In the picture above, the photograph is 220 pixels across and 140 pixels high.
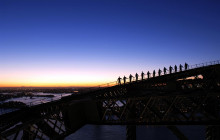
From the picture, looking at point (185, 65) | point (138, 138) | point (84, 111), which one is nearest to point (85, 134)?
point (138, 138)

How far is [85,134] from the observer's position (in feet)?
Answer: 204

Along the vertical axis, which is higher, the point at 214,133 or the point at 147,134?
the point at 214,133

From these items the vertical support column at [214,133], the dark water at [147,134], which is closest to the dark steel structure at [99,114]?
the vertical support column at [214,133]

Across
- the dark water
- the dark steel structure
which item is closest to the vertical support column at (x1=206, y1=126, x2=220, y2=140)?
the dark steel structure

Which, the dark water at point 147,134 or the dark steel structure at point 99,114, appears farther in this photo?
the dark water at point 147,134

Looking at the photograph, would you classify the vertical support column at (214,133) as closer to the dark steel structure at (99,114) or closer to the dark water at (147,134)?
the dark steel structure at (99,114)

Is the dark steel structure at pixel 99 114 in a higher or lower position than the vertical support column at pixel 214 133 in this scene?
higher

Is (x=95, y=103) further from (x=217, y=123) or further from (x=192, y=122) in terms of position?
(x=217, y=123)

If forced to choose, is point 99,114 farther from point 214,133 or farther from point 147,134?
point 147,134

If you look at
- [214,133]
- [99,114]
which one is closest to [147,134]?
[214,133]

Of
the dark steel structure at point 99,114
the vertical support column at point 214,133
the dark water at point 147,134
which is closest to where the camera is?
the dark steel structure at point 99,114

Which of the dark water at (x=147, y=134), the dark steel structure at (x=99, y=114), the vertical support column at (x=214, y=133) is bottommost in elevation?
the dark water at (x=147, y=134)

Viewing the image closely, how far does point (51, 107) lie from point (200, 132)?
57616 millimetres

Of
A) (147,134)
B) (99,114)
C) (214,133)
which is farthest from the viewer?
(147,134)
